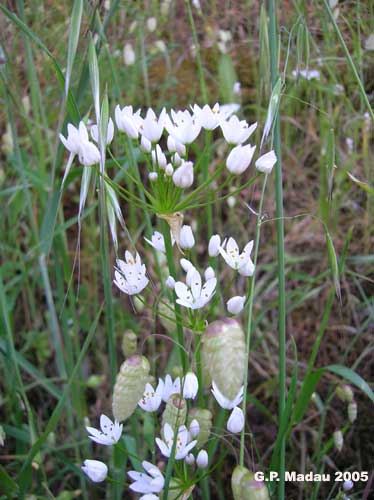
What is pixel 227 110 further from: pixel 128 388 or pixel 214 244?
pixel 128 388

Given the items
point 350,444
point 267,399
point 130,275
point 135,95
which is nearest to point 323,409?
point 350,444

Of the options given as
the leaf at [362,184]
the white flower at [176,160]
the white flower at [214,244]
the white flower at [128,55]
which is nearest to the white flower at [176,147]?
the white flower at [176,160]

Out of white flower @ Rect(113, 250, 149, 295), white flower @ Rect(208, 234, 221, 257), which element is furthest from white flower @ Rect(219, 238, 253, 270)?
white flower @ Rect(113, 250, 149, 295)

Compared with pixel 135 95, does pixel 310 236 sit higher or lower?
lower

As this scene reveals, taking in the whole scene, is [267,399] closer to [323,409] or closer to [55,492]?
[323,409]

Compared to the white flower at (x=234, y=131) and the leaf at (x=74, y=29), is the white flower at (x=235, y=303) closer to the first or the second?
the white flower at (x=234, y=131)

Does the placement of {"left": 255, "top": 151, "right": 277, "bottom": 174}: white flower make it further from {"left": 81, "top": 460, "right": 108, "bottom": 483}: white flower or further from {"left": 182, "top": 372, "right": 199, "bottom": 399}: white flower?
{"left": 81, "top": 460, "right": 108, "bottom": 483}: white flower

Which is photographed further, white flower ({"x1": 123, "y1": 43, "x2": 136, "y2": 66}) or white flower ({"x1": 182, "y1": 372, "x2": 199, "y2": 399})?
white flower ({"x1": 123, "y1": 43, "x2": 136, "y2": 66})
